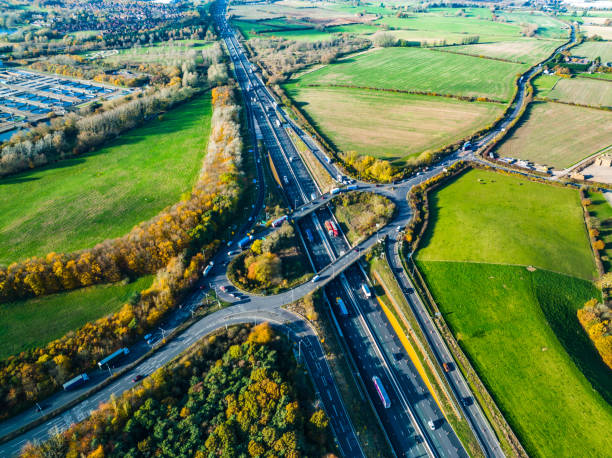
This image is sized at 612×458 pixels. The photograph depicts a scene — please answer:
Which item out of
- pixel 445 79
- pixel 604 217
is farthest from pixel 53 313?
pixel 445 79

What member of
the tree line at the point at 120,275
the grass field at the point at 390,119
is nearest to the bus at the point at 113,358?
the tree line at the point at 120,275

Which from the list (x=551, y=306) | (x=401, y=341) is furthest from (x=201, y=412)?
(x=551, y=306)

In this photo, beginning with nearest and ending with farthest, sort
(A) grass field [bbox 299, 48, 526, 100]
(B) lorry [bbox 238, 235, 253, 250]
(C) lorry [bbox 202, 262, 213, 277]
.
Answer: (C) lorry [bbox 202, 262, 213, 277], (B) lorry [bbox 238, 235, 253, 250], (A) grass field [bbox 299, 48, 526, 100]

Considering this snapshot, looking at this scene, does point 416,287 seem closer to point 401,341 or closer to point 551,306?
point 401,341

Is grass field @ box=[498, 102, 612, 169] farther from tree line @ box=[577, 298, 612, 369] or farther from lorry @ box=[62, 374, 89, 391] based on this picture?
lorry @ box=[62, 374, 89, 391]

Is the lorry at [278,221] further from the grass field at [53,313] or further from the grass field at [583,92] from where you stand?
the grass field at [583,92]

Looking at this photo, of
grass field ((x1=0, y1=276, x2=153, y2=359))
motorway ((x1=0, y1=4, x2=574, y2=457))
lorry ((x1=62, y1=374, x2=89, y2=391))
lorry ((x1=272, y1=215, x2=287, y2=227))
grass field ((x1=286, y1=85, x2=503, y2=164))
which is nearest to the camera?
motorway ((x1=0, y1=4, x2=574, y2=457))

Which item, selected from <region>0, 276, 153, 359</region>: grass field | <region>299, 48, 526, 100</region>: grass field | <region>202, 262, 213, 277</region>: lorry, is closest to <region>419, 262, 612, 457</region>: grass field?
<region>202, 262, 213, 277</region>: lorry
